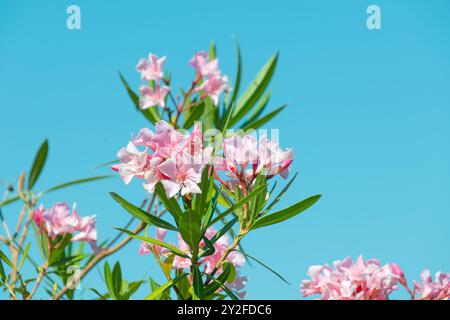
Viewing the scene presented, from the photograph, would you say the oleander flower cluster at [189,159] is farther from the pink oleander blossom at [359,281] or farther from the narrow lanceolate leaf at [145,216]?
the pink oleander blossom at [359,281]

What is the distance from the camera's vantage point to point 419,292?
129 centimetres

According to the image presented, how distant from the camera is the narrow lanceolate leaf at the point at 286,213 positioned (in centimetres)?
114

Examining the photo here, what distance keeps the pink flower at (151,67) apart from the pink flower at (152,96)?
0.07 metres

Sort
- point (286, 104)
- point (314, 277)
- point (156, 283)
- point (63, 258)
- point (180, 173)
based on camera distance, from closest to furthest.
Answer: point (180, 173) → point (314, 277) → point (156, 283) → point (63, 258) → point (286, 104)

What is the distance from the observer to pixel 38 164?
6.75 feet

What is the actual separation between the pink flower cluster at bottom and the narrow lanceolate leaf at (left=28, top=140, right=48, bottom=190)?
0.84m

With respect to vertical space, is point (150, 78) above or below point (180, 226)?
above

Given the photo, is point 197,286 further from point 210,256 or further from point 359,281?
point 359,281

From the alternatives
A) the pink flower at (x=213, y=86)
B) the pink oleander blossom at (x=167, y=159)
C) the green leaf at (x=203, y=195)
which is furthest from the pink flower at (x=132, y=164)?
the pink flower at (x=213, y=86)

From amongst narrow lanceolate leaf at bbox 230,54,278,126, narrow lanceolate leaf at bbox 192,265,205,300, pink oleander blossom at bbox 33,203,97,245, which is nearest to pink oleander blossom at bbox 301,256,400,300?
narrow lanceolate leaf at bbox 192,265,205,300

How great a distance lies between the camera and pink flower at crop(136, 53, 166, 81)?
220 centimetres

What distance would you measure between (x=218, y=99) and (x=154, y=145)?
1123mm

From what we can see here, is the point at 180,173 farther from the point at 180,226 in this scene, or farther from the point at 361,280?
the point at 361,280

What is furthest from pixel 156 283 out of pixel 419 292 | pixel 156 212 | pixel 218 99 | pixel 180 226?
pixel 218 99
